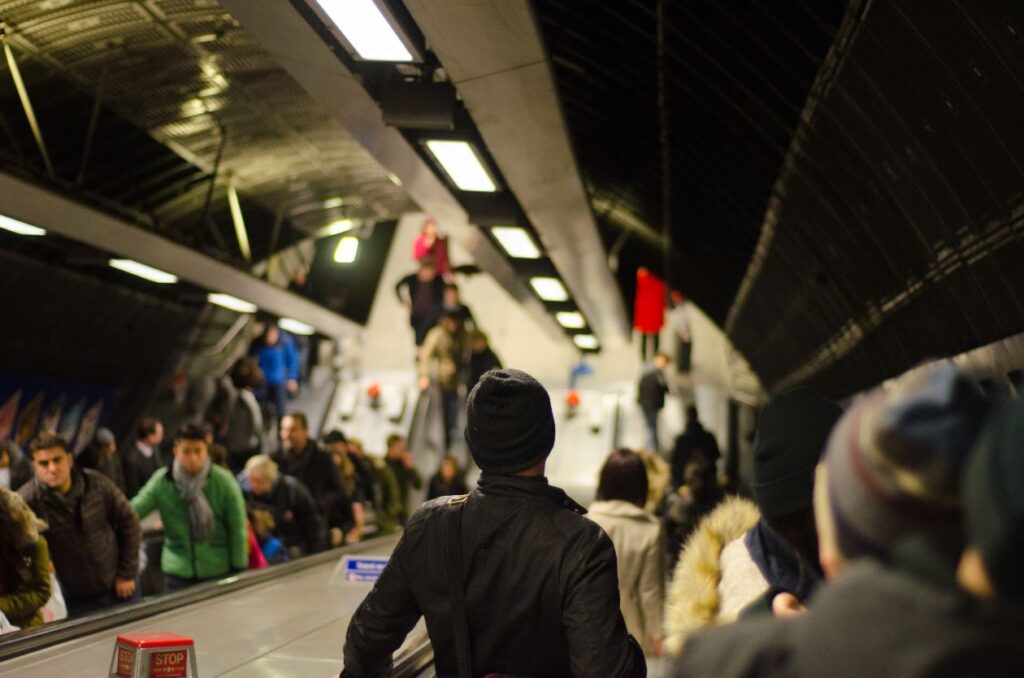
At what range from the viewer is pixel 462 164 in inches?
338

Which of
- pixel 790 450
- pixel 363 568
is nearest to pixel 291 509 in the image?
pixel 363 568

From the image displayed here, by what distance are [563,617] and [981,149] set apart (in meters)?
3.56

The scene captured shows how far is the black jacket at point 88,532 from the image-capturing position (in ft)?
20.9

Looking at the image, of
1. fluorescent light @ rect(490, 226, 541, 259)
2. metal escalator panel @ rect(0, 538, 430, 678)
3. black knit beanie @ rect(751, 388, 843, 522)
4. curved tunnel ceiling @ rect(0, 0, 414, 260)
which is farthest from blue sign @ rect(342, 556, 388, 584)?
black knit beanie @ rect(751, 388, 843, 522)

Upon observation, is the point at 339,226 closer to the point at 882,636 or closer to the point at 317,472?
the point at 317,472

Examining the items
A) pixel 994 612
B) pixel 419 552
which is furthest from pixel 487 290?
pixel 994 612

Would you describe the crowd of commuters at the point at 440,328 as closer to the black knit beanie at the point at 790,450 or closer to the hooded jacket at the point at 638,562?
→ the hooded jacket at the point at 638,562

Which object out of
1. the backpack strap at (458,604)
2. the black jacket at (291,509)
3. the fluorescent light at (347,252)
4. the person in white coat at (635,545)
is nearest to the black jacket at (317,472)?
the black jacket at (291,509)

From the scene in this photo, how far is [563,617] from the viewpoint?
9.23 feet

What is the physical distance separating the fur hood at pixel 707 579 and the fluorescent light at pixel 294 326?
11751 millimetres

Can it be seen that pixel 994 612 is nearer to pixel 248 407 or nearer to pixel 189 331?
pixel 248 407

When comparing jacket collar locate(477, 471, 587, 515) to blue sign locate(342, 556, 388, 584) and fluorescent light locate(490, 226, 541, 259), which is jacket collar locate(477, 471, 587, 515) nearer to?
blue sign locate(342, 556, 388, 584)

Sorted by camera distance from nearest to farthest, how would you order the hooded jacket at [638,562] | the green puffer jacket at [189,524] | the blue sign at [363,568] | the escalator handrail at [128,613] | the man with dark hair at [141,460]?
1. the escalator handrail at [128,613]
2. the hooded jacket at [638,562]
3. the green puffer jacket at [189,524]
4. the blue sign at [363,568]
5. the man with dark hair at [141,460]

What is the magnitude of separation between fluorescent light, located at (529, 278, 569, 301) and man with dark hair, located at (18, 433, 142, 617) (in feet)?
23.9
